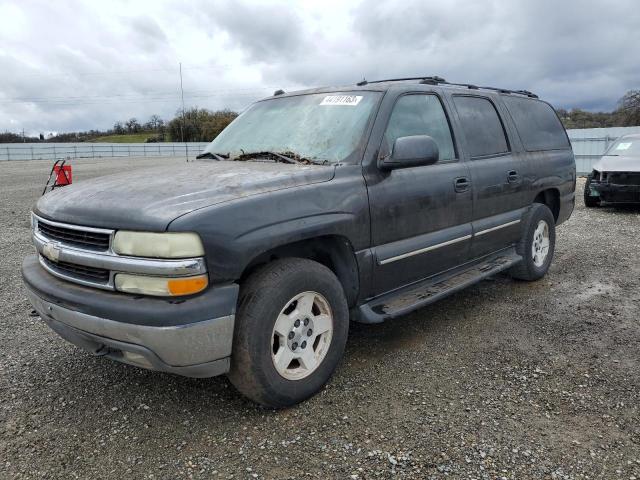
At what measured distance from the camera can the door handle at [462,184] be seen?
3.99 m

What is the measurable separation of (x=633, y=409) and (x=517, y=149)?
2757mm

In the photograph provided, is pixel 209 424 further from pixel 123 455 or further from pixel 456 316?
pixel 456 316

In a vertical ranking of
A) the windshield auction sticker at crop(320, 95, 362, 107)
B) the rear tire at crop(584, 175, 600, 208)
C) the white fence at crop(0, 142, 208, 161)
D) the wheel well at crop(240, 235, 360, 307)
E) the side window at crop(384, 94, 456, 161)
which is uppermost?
the windshield auction sticker at crop(320, 95, 362, 107)

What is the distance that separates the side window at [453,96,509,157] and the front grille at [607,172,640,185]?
6.54 m

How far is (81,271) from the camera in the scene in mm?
2717

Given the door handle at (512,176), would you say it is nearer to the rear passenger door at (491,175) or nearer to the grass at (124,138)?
the rear passenger door at (491,175)

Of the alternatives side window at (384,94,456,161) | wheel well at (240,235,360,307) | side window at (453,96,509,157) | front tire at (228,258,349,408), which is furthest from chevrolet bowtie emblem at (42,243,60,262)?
side window at (453,96,509,157)

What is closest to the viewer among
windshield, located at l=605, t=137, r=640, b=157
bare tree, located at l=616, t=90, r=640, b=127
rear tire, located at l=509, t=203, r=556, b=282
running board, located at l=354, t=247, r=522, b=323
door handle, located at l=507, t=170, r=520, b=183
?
running board, located at l=354, t=247, r=522, b=323

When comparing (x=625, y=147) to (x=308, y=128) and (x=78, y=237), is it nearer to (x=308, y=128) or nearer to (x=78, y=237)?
(x=308, y=128)

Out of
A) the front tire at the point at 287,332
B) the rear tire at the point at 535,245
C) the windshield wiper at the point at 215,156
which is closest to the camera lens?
the front tire at the point at 287,332

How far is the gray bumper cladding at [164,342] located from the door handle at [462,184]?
7.39 feet

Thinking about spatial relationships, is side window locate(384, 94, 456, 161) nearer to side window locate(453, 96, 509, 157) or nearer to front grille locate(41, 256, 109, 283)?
side window locate(453, 96, 509, 157)

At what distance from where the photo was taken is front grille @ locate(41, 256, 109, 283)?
260 cm

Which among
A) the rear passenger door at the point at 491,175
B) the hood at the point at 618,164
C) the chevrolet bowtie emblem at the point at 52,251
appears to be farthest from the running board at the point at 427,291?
the hood at the point at 618,164
